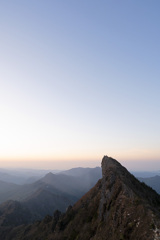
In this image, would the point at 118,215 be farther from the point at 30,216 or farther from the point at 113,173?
the point at 30,216

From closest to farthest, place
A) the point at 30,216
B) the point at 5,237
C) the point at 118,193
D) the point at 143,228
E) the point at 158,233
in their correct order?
the point at 158,233, the point at 143,228, the point at 118,193, the point at 5,237, the point at 30,216

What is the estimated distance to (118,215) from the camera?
2025cm

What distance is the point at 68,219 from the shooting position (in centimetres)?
5309

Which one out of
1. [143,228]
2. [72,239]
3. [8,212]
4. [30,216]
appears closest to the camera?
[143,228]

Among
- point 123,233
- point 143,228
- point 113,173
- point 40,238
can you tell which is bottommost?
point 40,238

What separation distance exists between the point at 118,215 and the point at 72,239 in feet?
72.2

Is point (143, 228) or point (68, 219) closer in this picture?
point (143, 228)

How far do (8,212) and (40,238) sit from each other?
5706 inches

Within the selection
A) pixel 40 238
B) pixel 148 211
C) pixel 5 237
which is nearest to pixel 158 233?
pixel 148 211

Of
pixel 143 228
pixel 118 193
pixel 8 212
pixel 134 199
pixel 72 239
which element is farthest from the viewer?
pixel 8 212

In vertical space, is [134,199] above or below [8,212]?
above

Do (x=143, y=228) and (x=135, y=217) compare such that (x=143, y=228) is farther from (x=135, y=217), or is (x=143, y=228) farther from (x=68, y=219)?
(x=68, y=219)

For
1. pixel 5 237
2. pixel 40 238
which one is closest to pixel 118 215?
pixel 40 238

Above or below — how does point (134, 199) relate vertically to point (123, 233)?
above
